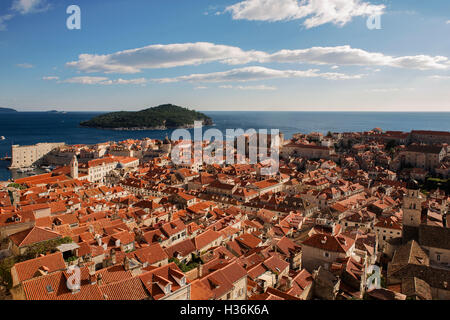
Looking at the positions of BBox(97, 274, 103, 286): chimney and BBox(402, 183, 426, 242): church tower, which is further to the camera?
BBox(402, 183, 426, 242): church tower

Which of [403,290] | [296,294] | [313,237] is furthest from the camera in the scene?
[313,237]

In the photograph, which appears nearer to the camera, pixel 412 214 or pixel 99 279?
pixel 99 279

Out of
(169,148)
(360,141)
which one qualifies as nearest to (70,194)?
(169,148)

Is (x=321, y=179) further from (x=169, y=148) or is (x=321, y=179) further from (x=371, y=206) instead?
(x=169, y=148)

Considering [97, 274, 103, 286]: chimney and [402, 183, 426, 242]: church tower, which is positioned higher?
[97, 274, 103, 286]: chimney

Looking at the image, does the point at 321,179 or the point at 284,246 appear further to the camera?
the point at 321,179

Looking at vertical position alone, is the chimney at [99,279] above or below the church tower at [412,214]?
above

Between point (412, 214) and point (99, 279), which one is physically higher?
point (99, 279)

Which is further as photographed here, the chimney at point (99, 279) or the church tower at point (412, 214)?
the church tower at point (412, 214)
